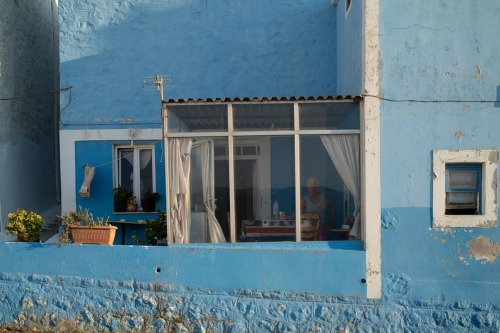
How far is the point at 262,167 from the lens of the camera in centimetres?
681

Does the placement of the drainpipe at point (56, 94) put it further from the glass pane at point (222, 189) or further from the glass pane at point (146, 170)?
the glass pane at point (222, 189)

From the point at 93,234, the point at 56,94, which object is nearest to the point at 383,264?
the point at 93,234

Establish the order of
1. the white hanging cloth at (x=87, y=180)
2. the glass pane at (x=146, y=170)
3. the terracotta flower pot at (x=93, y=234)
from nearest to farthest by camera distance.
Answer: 1. the terracotta flower pot at (x=93, y=234)
2. the white hanging cloth at (x=87, y=180)
3. the glass pane at (x=146, y=170)

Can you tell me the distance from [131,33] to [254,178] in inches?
160

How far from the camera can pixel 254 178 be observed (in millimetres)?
6836

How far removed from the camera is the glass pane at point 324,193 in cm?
652

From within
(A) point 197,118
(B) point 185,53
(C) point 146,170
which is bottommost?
(C) point 146,170

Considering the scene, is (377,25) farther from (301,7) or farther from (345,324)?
(345,324)

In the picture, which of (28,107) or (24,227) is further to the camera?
(28,107)

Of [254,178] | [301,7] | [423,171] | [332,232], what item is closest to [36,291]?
[254,178]

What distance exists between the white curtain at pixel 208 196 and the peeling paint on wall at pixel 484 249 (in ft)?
10.7

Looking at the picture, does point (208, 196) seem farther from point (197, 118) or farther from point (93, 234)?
point (93, 234)

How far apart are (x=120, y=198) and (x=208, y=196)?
268cm

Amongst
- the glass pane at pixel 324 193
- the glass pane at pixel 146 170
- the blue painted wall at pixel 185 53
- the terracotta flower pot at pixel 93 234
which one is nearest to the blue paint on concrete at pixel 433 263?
the glass pane at pixel 324 193
